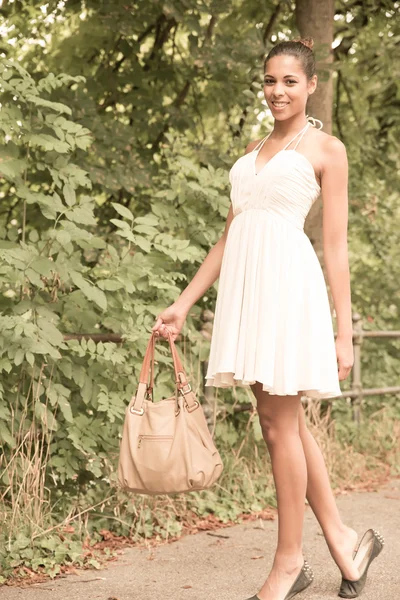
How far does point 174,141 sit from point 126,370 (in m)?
1.79

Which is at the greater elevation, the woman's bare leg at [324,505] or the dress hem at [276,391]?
the dress hem at [276,391]

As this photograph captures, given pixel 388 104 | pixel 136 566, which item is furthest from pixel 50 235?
pixel 388 104

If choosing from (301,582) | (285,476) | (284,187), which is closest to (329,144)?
(284,187)

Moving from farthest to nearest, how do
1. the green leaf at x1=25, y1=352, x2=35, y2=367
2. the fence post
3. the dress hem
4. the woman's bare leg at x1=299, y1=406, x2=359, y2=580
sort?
1. the fence post
2. the green leaf at x1=25, y1=352, x2=35, y2=367
3. the woman's bare leg at x1=299, y1=406, x2=359, y2=580
4. the dress hem

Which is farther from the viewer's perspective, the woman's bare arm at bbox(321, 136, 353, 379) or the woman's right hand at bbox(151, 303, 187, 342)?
the woman's right hand at bbox(151, 303, 187, 342)

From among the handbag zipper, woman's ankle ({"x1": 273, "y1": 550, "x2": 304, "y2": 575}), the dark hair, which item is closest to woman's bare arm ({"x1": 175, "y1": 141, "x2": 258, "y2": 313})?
the dark hair

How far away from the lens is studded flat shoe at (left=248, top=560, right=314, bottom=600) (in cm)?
349

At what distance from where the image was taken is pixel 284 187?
3.36 metres

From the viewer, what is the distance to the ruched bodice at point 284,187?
3.36 metres

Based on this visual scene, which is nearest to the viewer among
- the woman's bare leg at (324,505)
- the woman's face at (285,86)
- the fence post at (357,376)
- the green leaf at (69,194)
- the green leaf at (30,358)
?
the woman's face at (285,86)

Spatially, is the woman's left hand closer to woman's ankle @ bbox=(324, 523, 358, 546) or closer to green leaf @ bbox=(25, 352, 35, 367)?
woman's ankle @ bbox=(324, 523, 358, 546)

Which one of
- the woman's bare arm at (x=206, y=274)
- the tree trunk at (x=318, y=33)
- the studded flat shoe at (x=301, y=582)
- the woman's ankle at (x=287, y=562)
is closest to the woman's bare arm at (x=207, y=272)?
the woman's bare arm at (x=206, y=274)

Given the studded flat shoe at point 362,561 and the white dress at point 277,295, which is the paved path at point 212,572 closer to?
the studded flat shoe at point 362,561

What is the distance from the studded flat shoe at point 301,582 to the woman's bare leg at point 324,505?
0.42 feet
